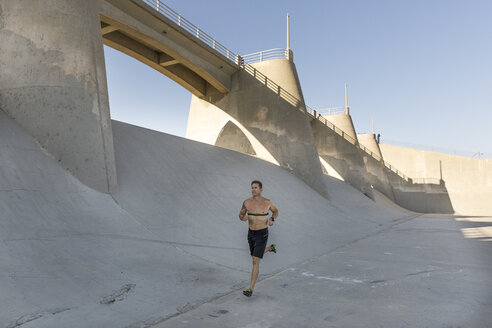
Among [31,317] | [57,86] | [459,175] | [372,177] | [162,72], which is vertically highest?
[162,72]

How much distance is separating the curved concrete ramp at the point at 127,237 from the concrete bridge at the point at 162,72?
2.70 ft

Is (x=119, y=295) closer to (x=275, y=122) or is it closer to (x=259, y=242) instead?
(x=259, y=242)

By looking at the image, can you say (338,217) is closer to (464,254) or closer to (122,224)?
(464,254)

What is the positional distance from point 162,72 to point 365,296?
1697 cm

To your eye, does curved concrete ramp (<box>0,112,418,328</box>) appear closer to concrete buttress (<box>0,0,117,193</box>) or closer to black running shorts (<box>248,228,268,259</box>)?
concrete buttress (<box>0,0,117,193</box>)

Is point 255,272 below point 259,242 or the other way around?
below

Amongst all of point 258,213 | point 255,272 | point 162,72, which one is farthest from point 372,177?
point 255,272

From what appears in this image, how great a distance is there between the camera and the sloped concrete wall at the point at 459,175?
33625 mm

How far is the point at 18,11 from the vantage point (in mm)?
8445

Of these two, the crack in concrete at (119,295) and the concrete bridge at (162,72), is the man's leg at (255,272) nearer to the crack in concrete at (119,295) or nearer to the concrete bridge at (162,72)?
the crack in concrete at (119,295)

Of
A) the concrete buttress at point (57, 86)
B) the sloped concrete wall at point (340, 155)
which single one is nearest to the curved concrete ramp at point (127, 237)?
the concrete buttress at point (57, 86)

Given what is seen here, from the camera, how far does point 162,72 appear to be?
745 inches

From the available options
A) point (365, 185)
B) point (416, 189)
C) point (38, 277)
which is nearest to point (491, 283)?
point (38, 277)

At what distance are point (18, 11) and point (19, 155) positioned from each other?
13.0 feet
